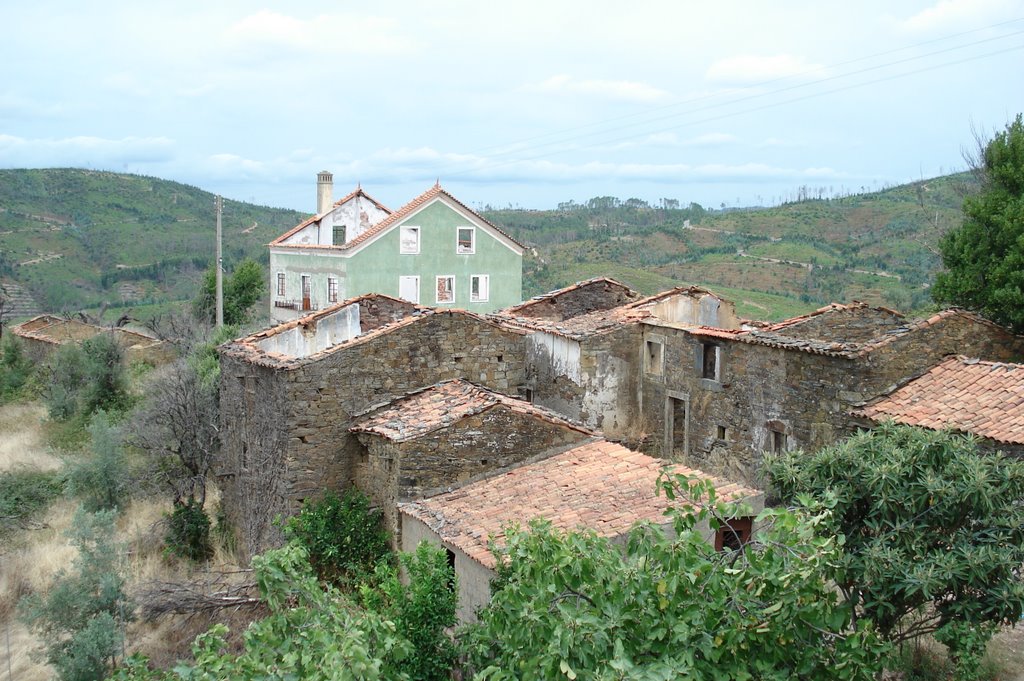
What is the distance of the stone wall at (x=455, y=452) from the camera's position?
13328mm

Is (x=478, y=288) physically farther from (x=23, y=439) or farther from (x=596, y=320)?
(x=596, y=320)

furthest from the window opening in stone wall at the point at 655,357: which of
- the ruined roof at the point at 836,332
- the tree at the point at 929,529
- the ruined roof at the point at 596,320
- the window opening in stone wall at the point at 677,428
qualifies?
the tree at the point at 929,529

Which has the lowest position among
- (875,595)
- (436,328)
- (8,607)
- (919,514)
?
(8,607)

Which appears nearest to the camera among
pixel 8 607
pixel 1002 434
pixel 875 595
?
pixel 875 595

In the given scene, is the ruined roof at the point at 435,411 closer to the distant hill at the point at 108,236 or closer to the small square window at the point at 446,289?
the small square window at the point at 446,289

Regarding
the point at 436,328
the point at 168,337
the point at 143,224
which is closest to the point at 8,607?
the point at 436,328

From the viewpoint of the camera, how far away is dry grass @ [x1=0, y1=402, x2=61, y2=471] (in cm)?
2480

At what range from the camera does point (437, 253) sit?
35219mm

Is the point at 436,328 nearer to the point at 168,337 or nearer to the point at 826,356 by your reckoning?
the point at 826,356

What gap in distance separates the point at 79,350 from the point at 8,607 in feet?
51.8

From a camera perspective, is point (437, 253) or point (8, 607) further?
point (437, 253)

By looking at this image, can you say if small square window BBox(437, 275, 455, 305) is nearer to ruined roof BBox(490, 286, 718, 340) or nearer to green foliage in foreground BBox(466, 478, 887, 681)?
ruined roof BBox(490, 286, 718, 340)

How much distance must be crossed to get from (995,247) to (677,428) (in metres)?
7.07

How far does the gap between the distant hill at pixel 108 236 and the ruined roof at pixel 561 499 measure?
1912 inches
